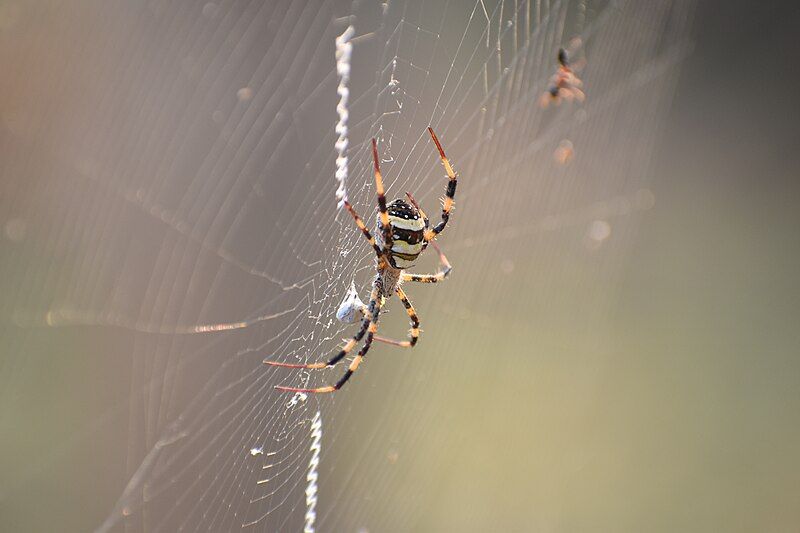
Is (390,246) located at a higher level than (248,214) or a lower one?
lower

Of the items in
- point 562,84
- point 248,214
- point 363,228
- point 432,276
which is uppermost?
point 562,84

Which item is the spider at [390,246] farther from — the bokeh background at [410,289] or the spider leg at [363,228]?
the bokeh background at [410,289]

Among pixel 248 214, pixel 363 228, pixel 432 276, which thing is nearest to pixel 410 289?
pixel 248 214

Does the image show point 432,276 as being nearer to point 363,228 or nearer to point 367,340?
point 367,340

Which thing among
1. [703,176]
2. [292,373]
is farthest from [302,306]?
[703,176]

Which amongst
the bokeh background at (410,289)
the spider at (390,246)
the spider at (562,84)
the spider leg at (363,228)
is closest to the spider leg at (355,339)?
the spider at (390,246)

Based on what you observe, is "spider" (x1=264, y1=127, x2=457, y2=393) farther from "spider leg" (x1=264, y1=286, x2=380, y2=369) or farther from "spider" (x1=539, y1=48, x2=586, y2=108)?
"spider" (x1=539, y1=48, x2=586, y2=108)
